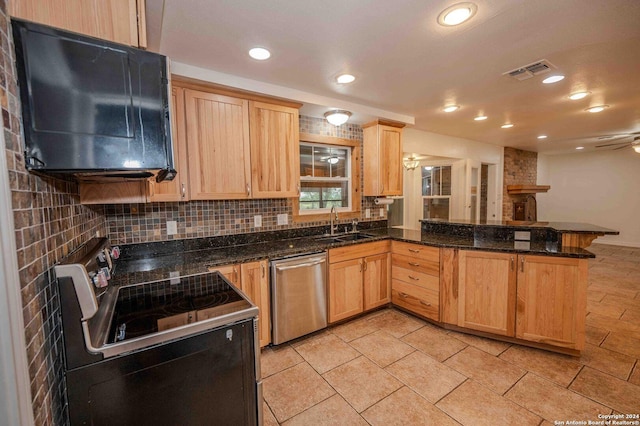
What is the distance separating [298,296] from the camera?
2.49 metres

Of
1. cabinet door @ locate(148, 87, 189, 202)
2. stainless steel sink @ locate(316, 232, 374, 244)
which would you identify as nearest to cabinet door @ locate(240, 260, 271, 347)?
cabinet door @ locate(148, 87, 189, 202)

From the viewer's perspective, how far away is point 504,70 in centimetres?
226

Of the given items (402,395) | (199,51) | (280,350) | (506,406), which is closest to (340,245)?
(280,350)

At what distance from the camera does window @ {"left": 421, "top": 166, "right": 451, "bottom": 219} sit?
197 inches

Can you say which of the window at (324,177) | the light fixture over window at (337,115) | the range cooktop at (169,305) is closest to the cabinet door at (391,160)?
the window at (324,177)

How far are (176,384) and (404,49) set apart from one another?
2.36m

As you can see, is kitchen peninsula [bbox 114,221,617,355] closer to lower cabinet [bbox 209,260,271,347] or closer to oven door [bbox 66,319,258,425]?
lower cabinet [bbox 209,260,271,347]

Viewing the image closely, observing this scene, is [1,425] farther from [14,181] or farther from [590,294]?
[590,294]

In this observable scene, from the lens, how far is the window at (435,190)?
16.4 ft

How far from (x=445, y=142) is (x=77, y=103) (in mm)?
4993

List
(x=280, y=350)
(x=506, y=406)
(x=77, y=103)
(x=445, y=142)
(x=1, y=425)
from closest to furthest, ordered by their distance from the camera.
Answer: (x=1, y=425), (x=77, y=103), (x=506, y=406), (x=280, y=350), (x=445, y=142)

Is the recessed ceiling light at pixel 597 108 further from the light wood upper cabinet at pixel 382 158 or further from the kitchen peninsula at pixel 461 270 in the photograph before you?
the light wood upper cabinet at pixel 382 158

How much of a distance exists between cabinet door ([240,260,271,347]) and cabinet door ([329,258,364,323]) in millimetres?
678

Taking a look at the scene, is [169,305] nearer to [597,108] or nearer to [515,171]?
[597,108]
